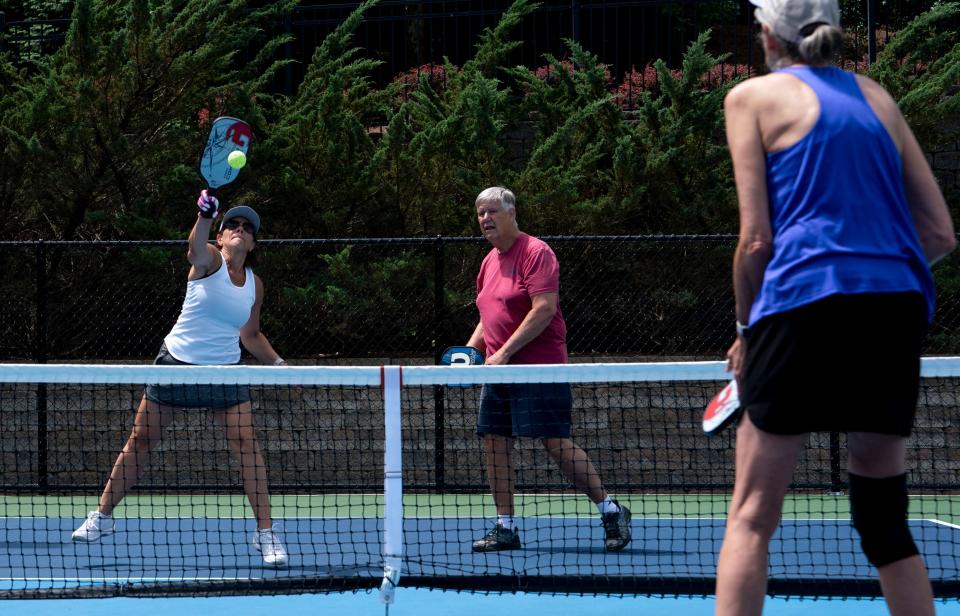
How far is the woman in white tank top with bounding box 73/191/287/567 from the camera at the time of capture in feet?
18.6

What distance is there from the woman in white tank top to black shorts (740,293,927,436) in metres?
3.11

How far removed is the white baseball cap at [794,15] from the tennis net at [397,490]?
172cm

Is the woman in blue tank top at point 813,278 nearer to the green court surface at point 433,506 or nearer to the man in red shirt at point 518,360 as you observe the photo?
the man in red shirt at point 518,360

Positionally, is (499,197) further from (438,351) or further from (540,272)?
(438,351)

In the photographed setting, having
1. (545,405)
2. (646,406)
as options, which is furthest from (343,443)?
(545,405)

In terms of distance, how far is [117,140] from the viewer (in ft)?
30.7

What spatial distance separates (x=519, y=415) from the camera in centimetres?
588

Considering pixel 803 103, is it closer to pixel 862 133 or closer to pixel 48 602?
pixel 862 133

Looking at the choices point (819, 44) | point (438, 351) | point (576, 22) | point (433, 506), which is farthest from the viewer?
point (576, 22)

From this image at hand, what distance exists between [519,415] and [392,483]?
4.61ft

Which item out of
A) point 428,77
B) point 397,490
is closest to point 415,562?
point 397,490

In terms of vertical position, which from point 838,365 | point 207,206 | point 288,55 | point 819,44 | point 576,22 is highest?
point 576,22

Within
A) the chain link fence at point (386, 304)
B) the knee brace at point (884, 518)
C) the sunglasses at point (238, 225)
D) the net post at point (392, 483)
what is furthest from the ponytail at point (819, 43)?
the chain link fence at point (386, 304)

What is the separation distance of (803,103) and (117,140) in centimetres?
724
